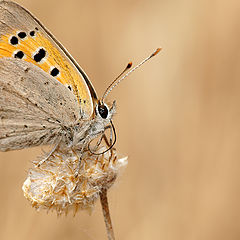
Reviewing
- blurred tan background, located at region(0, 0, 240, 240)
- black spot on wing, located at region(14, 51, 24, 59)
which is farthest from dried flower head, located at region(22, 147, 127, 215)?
blurred tan background, located at region(0, 0, 240, 240)

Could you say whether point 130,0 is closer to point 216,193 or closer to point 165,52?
point 165,52

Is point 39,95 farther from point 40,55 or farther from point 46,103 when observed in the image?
point 40,55

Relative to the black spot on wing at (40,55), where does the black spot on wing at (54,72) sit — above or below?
below

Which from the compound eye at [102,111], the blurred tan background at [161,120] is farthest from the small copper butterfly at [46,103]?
the blurred tan background at [161,120]

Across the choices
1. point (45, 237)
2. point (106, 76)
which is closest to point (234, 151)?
point (106, 76)

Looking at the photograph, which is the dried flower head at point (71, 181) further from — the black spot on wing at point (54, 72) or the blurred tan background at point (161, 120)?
the blurred tan background at point (161, 120)
